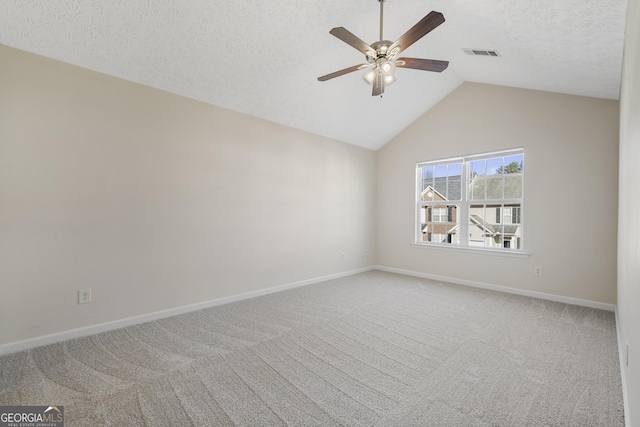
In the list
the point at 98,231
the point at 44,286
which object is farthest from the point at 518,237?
the point at 44,286

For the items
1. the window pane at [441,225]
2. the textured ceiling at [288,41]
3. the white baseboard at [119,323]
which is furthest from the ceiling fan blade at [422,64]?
the white baseboard at [119,323]

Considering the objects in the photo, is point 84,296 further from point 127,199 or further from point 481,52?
point 481,52

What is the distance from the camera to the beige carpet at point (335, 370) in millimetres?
1594

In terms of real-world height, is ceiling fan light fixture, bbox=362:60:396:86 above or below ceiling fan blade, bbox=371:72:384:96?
above

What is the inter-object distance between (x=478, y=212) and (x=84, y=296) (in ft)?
17.1

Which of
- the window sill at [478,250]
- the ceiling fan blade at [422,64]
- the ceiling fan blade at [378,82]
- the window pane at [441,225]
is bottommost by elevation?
the window sill at [478,250]

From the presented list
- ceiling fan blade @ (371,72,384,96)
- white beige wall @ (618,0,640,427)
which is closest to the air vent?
white beige wall @ (618,0,640,427)

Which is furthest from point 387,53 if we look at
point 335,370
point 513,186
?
point 513,186

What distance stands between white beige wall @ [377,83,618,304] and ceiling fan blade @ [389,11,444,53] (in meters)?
2.83

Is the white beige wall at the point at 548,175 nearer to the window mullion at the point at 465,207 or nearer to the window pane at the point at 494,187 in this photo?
the window mullion at the point at 465,207

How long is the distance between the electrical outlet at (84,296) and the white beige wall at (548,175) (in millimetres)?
4656

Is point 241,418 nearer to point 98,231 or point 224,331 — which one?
point 224,331

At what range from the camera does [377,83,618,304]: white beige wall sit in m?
3.31

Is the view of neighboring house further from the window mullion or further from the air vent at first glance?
the air vent
